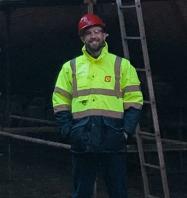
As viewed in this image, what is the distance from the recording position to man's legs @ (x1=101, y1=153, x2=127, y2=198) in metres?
5.77

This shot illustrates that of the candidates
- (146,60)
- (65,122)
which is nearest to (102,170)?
(65,122)

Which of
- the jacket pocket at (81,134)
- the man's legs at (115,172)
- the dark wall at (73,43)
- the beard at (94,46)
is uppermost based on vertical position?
the dark wall at (73,43)

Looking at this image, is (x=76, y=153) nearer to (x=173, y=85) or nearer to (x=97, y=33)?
(x=97, y=33)

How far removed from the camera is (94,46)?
571cm

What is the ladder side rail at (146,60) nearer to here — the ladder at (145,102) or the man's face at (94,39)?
the ladder at (145,102)

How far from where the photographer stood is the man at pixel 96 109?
564cm

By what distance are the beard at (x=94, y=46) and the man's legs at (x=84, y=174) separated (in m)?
0.99

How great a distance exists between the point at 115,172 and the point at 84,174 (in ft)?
0.96

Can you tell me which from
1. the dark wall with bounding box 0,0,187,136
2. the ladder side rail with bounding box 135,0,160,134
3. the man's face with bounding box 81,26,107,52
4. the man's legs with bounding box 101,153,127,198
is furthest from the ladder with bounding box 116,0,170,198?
the dark wall with bounding box 0,0,187,136

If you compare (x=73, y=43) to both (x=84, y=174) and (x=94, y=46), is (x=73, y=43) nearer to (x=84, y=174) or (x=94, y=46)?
(x=94, y=46)

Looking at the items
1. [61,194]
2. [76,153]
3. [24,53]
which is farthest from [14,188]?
[76,153]

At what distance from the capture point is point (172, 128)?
33.1 ft

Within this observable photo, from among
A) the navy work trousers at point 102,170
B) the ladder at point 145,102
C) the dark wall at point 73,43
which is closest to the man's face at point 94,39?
the navy work trousers at point 102,170

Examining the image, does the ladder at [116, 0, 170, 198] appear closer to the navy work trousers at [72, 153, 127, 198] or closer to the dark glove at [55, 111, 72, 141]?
the navy work trousers at [72, 153, 127, 198]
